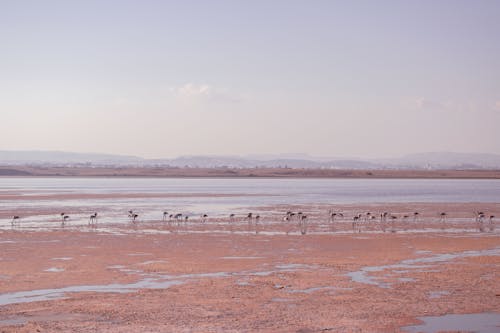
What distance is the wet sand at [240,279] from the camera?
12625 millimetres

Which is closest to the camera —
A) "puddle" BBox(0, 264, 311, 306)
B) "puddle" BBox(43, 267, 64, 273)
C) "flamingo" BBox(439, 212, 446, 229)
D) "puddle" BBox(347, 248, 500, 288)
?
"puddle" BBox(0, 264, 311, 306)

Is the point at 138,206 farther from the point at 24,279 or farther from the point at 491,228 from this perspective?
the point at 24,279

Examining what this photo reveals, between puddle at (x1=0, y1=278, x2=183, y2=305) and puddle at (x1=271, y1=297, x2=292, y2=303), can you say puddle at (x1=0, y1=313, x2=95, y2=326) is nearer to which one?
puddle at (x1=0, y1=278, x2=183, y2=305)

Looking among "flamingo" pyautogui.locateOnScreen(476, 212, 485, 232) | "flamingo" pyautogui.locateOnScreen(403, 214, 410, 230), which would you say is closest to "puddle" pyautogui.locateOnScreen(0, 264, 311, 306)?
"flamingo" pyautogui.locateOnScreen(403, 214, 410, 230)

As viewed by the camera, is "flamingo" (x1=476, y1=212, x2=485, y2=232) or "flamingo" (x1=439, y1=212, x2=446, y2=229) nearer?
"flamingo" (x1=476, y1=212, x2=485, y2=232)

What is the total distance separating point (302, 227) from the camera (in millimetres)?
31672

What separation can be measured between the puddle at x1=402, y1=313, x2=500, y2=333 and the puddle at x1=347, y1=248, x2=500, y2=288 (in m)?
3.06

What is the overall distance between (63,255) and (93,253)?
1.08 metres

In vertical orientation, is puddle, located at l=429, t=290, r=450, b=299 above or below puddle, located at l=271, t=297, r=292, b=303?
above

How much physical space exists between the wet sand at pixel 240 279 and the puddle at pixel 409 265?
0.13 ft

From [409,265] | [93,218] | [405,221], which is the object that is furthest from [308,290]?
[93,218]

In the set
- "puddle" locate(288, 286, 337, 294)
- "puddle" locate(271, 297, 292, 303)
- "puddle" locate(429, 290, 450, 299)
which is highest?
"puddle" locate(429, 290, 450, 299)

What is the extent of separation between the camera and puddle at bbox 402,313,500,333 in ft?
39.7

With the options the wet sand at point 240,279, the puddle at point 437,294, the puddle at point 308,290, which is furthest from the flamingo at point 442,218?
the puddle at point 308,290
